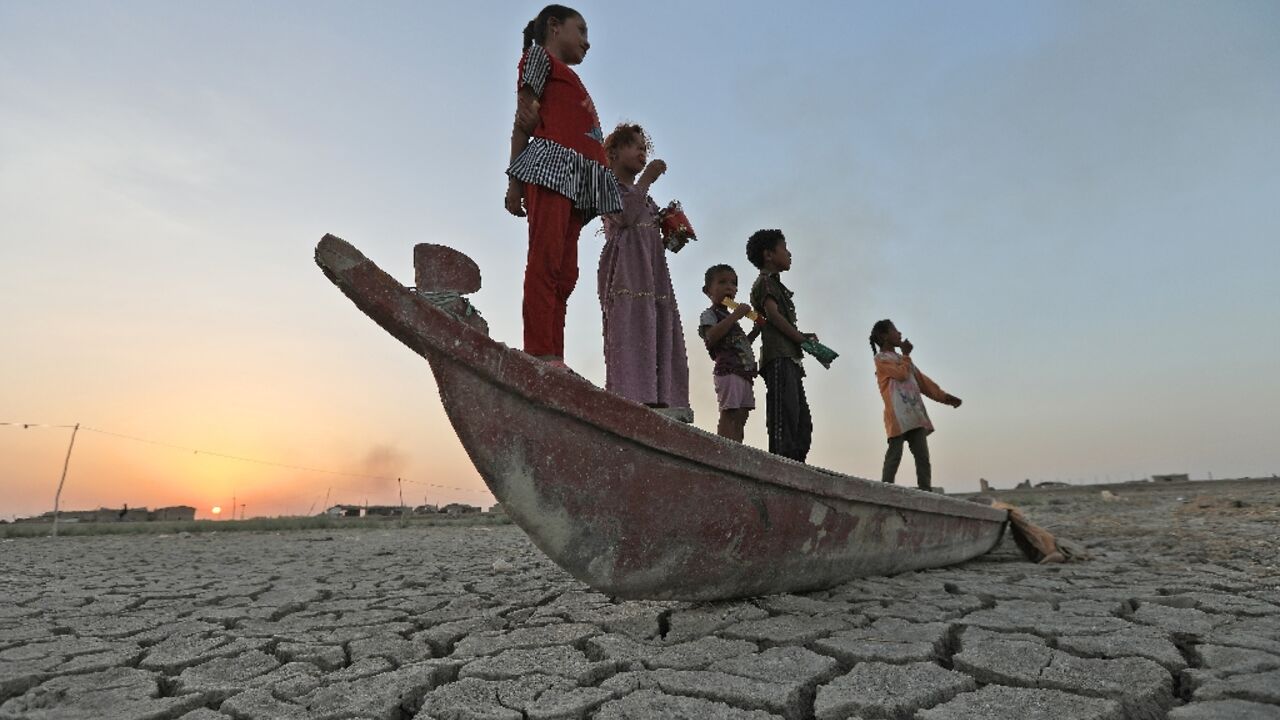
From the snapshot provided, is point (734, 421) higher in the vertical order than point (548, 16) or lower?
lower

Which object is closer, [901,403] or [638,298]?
[638,298]

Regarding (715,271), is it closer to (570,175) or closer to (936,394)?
(570,175)

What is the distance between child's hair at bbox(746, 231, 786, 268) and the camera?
335 cm

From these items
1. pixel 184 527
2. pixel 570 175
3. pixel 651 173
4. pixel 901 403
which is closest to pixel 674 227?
pixel 651 173

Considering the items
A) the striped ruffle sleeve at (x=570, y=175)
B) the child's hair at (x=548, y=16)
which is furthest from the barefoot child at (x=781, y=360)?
the child's hair at (x=548, y=16)

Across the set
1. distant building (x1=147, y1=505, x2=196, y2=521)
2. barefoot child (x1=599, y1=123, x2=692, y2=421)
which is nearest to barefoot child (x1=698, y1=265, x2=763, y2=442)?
barefoot child (x1=599, y1=123, x2=692, y2=421)

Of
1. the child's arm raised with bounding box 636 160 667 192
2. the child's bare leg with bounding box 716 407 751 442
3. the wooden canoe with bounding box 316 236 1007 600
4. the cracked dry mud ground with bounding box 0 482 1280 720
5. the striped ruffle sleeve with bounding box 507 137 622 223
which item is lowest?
the cracked dry mud ground with bounding box 0 482 1280 720

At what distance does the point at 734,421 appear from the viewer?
10.4 feet

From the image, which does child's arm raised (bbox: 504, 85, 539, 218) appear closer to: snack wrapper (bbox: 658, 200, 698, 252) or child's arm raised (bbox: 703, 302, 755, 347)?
snack wrapper (bbox: 658, 200, 698, 252)

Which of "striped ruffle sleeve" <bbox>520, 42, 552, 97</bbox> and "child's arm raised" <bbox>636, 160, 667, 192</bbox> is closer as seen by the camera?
"striped ruffle sleeve" <bbox>520, 42, 552, 97</bbox>

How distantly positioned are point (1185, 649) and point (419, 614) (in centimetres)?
198

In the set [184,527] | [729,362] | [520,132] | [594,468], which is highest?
[520,132]

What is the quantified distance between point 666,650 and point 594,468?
437 mm

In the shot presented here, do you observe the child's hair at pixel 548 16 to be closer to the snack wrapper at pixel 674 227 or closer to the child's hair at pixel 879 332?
the snack wrapper at pixel 674 227
